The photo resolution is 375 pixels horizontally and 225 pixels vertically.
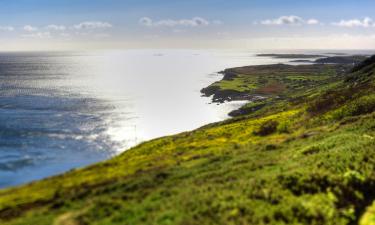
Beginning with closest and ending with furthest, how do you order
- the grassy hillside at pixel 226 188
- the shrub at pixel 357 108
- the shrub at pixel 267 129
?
the grassy hillside at pixel 226 188
the shrub at pixel 357 108
the shrub at pixel 267 129

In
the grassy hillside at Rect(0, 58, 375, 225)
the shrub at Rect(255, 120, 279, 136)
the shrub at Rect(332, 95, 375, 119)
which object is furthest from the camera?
the shrub at Rect(255, 120, 279, 136)

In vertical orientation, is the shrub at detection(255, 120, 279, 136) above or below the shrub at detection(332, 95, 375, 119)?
below

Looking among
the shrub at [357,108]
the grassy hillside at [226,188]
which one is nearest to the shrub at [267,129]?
the grassy hillside at [226,188]

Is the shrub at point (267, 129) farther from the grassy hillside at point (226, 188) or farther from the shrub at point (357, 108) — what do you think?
the shrub at point (357, 108)

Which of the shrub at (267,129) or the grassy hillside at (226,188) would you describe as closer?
the grassy hillside at (226,188)

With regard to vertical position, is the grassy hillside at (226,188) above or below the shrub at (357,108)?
below

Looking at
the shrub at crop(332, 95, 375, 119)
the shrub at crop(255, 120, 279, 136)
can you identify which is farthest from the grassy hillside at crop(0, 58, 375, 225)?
the shrub at crop(332, 95, 375, 119)

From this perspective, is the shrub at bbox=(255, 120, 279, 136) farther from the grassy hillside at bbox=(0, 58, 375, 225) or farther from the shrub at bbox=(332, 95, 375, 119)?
the shrub at bbox=(332, 95, 375, 119)

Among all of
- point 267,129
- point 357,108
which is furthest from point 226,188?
point 357,108

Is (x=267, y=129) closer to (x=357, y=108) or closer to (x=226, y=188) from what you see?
(x=357, y=108)
